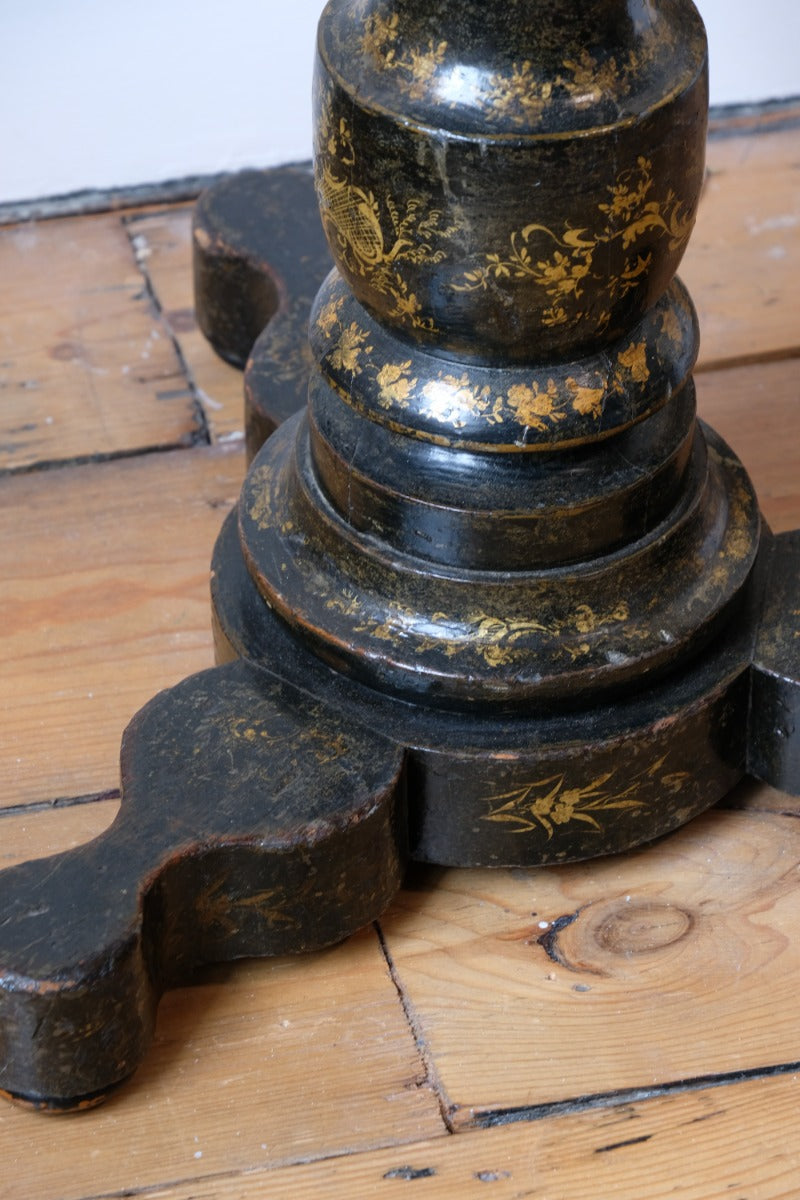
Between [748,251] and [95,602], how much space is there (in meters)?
0.58

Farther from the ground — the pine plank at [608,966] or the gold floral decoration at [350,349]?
the gold floral decoration at [350,349]

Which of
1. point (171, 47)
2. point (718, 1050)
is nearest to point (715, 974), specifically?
point (718, 1050)

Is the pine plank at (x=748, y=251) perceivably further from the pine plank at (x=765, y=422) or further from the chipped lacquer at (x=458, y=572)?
the chipped lacquer at (x=458, y=572)

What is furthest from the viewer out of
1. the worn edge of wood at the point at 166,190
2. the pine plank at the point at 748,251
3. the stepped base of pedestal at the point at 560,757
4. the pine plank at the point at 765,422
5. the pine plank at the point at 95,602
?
the worn edge of wood at the point at 166,190

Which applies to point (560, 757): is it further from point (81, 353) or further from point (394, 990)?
point (81, 353)

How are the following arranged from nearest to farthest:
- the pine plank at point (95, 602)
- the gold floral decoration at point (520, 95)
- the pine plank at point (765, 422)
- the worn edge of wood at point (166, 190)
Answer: the gold floral decoration at point (520, 95)
the pine plank at point (95, 602)
the pine plank at point (765, 422)
the worn edge of wood at point (166, 190)

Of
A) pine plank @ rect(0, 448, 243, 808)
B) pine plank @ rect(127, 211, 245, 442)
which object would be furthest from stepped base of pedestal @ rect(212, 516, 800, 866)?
pine plank @ rect(127, 211, 245, 442)

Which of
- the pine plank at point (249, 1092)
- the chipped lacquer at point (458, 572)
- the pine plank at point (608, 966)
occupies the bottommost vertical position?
the pine plank at point (249, 1092)

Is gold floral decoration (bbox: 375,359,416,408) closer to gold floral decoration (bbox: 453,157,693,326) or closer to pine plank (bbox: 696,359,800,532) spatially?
gold floral decoration (bbox: 453,157,693,326)

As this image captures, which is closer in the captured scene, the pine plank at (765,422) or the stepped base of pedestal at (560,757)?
the stepped base of pedestal at (560,757)

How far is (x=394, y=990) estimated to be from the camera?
83 cm

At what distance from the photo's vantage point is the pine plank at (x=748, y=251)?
121cm

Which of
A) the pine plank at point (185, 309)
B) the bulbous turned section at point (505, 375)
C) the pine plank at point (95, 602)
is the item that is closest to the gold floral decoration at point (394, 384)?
the bulbous turned section at point (505, 375)

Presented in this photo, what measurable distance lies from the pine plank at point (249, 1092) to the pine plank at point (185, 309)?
44cm
